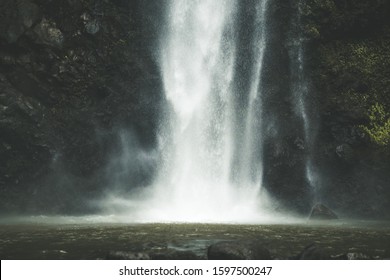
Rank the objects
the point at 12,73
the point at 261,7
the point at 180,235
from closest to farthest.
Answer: the point at 180,235
the point at 12,73
the point at 261,7

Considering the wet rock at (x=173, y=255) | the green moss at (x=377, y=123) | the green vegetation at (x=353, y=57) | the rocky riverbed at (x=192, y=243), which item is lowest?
the wet rock at (x=173, y=255)

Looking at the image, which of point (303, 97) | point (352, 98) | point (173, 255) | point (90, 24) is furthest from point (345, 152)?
point (173, 255)

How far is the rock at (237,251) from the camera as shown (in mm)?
10914

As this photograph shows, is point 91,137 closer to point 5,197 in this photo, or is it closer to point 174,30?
point 5,197

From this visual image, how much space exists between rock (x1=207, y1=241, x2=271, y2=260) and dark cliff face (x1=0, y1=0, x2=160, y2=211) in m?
22.6

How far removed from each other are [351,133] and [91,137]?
64.9 ft

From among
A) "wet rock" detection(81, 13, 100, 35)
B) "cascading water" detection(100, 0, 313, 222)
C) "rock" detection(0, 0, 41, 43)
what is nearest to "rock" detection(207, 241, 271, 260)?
"cascading water" detection(100, 0, 313, 222)

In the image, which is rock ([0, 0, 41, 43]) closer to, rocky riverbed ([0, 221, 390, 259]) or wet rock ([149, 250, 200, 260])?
rocky riverbed ([0, 221, 390, 259])

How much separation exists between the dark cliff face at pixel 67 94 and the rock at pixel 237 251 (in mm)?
22629

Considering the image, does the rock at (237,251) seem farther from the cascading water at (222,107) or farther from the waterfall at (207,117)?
the cascading water at (222,107)

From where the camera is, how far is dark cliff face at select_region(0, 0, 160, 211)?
99.4ft

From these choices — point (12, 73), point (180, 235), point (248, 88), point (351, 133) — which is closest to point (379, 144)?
point (351, 133)

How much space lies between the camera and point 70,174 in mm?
32594

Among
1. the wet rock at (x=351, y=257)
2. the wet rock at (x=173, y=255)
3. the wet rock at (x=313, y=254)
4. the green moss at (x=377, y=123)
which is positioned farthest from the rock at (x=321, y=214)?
the wet rock at (x=173, y=255)
